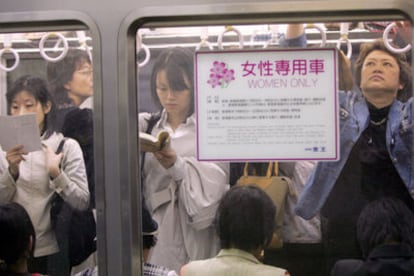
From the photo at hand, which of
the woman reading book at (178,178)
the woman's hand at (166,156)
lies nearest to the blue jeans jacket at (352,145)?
the woman reading book at (178,178)

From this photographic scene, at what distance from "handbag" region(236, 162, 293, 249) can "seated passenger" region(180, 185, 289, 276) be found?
0.05 ft

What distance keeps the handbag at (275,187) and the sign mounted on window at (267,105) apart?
0.07 metres

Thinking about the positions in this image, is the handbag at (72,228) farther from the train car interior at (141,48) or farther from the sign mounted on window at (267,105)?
the sign mounted on window at (267,105)

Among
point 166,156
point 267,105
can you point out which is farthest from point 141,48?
point 267,105

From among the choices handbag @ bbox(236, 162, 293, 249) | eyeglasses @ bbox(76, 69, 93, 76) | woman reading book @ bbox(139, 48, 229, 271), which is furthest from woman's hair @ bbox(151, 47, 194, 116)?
handbag @ bbox(236, 162, 293, 249)

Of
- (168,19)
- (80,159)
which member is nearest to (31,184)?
(80,159)

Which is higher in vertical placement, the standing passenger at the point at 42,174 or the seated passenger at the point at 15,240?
the standing passenger at the point at 42,174

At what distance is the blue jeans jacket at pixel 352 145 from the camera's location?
2.14 m

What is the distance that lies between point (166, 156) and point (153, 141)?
8 centimetres

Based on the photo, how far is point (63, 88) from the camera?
2.25 m

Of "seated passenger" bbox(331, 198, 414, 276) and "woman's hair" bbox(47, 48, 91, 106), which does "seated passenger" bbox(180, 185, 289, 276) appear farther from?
"woman's hair" bbox(47, 48, 91, 106)

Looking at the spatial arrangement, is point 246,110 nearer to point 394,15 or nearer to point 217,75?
point 217,75

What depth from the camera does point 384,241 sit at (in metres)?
2.15

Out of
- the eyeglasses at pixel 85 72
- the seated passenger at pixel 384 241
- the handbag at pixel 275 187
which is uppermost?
the eyeglasses at pixel 85 72
